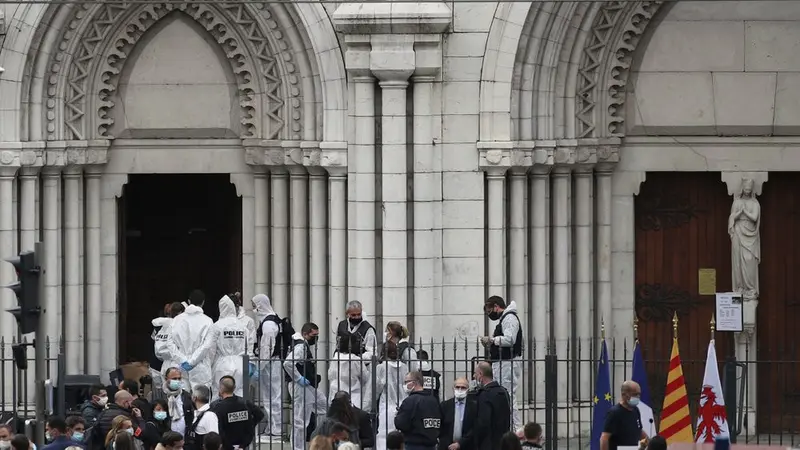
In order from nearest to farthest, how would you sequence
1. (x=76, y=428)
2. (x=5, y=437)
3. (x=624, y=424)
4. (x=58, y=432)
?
(x=58, y=432)
(x=5, y=437)
(x=76, y=428)
(x=624, y=424)

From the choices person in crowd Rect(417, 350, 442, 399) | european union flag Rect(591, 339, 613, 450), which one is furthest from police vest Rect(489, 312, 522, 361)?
european union flag Rect(591, 339, 613, 450)

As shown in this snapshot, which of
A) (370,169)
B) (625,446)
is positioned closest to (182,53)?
(370,169)

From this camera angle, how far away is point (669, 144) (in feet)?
96.9

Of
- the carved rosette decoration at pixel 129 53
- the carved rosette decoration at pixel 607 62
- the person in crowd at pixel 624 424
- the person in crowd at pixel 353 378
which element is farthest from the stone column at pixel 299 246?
the person in crowd at pixel 624 424

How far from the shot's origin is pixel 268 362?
27.5 metres

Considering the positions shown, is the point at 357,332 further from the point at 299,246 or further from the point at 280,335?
the point at 299,246

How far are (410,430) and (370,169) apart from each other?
454 cm

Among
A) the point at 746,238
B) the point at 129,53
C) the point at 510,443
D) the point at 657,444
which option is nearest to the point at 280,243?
the point at 129,53

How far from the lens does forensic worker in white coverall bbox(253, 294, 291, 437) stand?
27922 mm

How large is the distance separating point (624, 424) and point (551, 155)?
5.33 m

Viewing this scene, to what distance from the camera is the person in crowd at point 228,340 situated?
92.6 feet

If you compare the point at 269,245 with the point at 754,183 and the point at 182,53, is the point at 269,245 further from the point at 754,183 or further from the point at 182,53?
the point at 754,183

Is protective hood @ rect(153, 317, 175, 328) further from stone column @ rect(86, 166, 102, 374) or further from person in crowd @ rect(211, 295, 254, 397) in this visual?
stone column @ rect(86, 166, 102, 374)

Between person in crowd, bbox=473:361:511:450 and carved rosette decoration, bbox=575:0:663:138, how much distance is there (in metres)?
4.95
